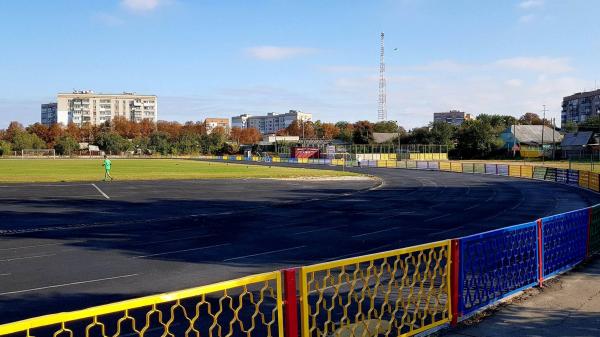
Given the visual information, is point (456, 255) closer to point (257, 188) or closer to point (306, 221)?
point (306, 221)

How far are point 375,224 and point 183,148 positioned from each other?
395 feet

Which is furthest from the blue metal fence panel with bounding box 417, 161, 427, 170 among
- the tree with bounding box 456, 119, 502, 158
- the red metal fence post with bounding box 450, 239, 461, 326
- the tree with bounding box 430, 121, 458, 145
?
the red metal fence post with bounding box 450, 239, 461, 326

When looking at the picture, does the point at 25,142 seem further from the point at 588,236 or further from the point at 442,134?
the point at 588,236

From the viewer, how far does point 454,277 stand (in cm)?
739

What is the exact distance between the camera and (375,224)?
63.5 ft

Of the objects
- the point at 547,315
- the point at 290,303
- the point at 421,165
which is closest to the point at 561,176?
the point at 421,165

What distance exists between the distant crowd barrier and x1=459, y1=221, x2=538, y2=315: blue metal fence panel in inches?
0.6

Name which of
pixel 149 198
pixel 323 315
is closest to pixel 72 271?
pixel 323 315

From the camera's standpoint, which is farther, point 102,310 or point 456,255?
point 456,255

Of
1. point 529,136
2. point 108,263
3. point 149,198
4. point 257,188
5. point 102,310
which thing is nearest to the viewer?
point 102,310

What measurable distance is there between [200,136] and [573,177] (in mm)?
111665

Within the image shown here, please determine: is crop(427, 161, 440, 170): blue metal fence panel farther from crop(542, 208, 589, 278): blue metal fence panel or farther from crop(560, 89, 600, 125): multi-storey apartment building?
crop(560, 89, 600, 125): multi-storey apartment building

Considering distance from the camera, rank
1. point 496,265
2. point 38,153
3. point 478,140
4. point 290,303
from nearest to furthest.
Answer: point 290,303 → point 496,265 → point 478,140 → point 38,153

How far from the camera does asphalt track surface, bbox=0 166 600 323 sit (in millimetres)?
10664
